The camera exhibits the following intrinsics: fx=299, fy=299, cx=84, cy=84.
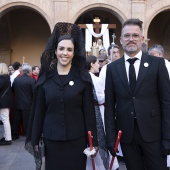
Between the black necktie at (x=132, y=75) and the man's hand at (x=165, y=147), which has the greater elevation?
the black necktie at (x=132, y=75)

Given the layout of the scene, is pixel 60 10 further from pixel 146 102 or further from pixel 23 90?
pixel 146 102

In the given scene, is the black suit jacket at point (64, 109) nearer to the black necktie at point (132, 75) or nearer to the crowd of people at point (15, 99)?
the black necktie at point (132, 75)

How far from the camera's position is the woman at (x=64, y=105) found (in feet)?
9.43

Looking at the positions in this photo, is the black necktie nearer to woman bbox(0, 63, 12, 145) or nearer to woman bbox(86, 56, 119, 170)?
woman bbox(86, 56, 119, 170)

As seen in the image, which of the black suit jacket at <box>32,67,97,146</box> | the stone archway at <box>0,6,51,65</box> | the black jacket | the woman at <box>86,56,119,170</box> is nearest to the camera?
the black suit jacket at <box>32,67,97,146</box>

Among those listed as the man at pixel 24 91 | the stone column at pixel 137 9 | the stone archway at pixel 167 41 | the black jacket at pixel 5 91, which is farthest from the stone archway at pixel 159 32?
the black jacket at pixel 5 91

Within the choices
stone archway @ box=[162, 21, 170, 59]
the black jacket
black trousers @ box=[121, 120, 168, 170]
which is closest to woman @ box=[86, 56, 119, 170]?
black trousers @ box=[121, 120, 168, 170]

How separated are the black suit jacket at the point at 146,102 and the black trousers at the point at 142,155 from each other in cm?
6

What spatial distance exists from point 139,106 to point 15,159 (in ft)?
13.4

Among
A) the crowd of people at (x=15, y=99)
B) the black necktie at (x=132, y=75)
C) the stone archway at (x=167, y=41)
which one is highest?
the stone archway at (x=167, y=41)

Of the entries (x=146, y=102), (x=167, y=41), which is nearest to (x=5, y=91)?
(x=146, y=102)

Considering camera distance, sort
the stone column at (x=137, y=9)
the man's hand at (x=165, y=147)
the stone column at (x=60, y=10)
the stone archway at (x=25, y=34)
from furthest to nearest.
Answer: the stone archway at (x=25, y=34), the stone column at (x=137, y=9), the stone column at (x=60, y=10), the man's hand at (x=165, y=147)

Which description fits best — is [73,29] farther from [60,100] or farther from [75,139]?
[75,139]

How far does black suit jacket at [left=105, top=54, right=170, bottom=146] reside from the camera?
9.29ft
